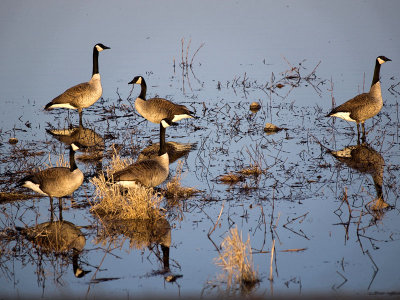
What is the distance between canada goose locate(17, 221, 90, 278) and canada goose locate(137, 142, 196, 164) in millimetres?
3081

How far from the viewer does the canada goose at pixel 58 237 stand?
742 cm

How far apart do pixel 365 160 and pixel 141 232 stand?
4.58 m

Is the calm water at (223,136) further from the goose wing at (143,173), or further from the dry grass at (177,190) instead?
the goose wing at (143,173)

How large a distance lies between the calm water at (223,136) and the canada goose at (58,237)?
4.4 inches

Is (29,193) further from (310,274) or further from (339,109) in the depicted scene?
(339,109)

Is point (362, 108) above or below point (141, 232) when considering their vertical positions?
above

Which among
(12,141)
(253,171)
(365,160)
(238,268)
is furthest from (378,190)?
(12,141)

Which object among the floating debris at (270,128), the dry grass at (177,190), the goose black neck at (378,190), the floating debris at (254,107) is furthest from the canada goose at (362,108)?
the dry grass at (177,190)

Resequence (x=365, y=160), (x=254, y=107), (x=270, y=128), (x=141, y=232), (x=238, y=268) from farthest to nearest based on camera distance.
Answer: (x=254, y=107) < (x=270, y=128) < (x=365, y=160) < (x=141, y=232) < (x=238, y=268)

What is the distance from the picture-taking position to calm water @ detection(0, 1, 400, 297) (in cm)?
692

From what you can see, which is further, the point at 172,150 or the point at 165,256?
the point at 172,150

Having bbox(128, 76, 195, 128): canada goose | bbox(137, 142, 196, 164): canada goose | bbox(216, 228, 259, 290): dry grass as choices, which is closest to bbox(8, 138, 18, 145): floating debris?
bbox(128, 76, 195, 128): canada goose

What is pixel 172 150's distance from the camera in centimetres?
1148

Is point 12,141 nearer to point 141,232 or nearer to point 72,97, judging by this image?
point 72,97
